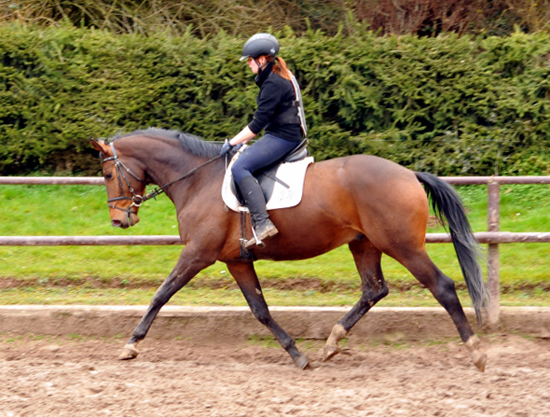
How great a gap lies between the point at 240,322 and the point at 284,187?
1423mm

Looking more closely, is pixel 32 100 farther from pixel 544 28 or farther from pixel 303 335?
pixel 544 28

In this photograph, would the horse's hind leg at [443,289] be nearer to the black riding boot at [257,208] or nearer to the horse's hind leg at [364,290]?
the horse's hind leg at [364,290]

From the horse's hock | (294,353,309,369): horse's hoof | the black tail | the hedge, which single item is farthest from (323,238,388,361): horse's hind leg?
the hedge

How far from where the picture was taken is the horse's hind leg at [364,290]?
534 centimetres

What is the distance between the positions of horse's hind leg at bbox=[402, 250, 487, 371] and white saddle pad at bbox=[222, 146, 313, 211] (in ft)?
3.09

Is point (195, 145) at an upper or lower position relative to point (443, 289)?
upper

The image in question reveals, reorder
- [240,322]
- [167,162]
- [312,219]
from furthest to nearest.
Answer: [240,322]
[167,162]
[312,219]

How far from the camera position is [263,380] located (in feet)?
→ 15.9

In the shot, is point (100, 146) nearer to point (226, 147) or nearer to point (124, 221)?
point (124, 221)

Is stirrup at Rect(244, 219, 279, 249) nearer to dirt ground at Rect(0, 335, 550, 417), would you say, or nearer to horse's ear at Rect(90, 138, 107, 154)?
dirt ground at Rect(0, 335, 550, 417)

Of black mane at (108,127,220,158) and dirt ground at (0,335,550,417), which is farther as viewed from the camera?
black mane at (108,127,220,158)

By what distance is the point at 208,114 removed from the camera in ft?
30.8

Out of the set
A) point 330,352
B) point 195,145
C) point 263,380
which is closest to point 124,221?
point 195,145

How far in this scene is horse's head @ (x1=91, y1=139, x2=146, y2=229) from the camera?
5508 millimetres
